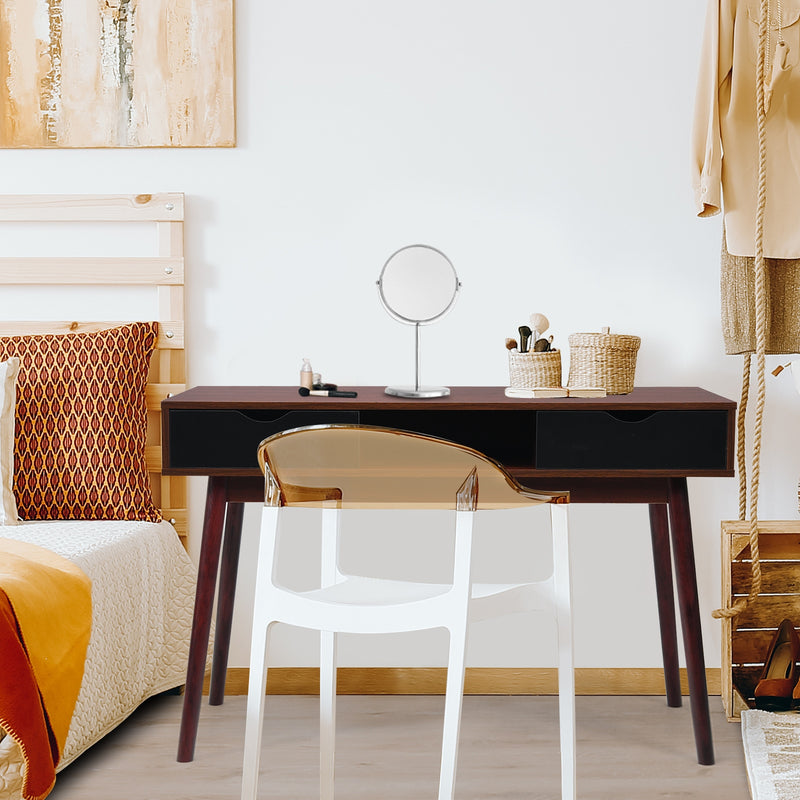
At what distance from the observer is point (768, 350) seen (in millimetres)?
2303

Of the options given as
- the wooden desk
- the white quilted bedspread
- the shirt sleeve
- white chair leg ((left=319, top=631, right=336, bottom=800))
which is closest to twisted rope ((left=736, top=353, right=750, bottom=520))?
the wooden desk

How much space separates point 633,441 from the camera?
209 centimetres

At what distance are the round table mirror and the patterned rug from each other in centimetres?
110

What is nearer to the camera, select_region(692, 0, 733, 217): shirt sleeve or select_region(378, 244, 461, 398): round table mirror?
select_region(692, 0, 733, 217): shirt sleeve

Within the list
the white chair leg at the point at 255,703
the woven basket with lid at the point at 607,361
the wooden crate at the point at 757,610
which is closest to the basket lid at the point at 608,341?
the woven basket with lid at the point at 607,361

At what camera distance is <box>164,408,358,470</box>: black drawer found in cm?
211

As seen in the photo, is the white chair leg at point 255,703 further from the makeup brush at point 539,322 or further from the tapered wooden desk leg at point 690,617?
the makeup brush at point 539,322

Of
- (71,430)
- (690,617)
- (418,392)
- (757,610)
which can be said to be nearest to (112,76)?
(71,430)

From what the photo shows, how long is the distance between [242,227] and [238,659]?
3.88ft

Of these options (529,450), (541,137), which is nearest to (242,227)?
(541,137)

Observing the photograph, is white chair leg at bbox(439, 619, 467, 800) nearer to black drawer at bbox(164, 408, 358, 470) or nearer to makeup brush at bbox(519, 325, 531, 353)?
black drawer at bbox(164, 408, 358, 470)

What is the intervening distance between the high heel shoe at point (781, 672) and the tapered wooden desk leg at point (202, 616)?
1.31m

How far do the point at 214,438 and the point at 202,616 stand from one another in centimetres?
39

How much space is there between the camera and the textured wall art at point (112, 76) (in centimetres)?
261
